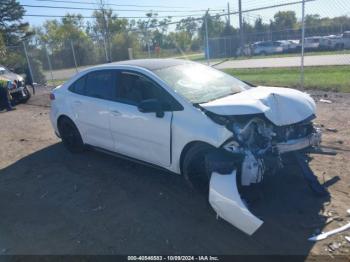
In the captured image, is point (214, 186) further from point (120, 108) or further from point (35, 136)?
point (35, 136)

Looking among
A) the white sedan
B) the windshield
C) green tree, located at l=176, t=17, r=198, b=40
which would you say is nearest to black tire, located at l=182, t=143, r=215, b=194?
the white sedan

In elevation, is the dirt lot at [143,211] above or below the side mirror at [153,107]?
below

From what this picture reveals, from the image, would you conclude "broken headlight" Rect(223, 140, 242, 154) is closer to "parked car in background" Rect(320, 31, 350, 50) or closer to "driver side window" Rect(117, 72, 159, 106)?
"driver side window" Rect(117, 72, 159, 106)

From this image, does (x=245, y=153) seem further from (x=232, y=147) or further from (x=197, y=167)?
(x=197, y=167)

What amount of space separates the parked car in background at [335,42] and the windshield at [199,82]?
21.8 m

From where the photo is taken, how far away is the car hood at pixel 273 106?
12.3 feet

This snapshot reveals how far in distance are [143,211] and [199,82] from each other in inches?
75.0

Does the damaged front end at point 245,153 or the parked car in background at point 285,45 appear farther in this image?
the parked car in background at point 285,45

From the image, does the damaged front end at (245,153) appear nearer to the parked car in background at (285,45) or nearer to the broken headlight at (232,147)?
the broken headlight at (232,147)

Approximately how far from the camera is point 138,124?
182 inches

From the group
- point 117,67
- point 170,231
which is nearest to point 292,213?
point 170,231

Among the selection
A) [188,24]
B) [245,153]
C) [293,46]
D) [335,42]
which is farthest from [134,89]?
[293,46]

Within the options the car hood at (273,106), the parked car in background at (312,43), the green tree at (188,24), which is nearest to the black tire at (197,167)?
the car hood at (273,106)

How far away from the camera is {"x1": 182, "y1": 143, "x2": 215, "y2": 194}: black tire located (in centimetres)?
398
